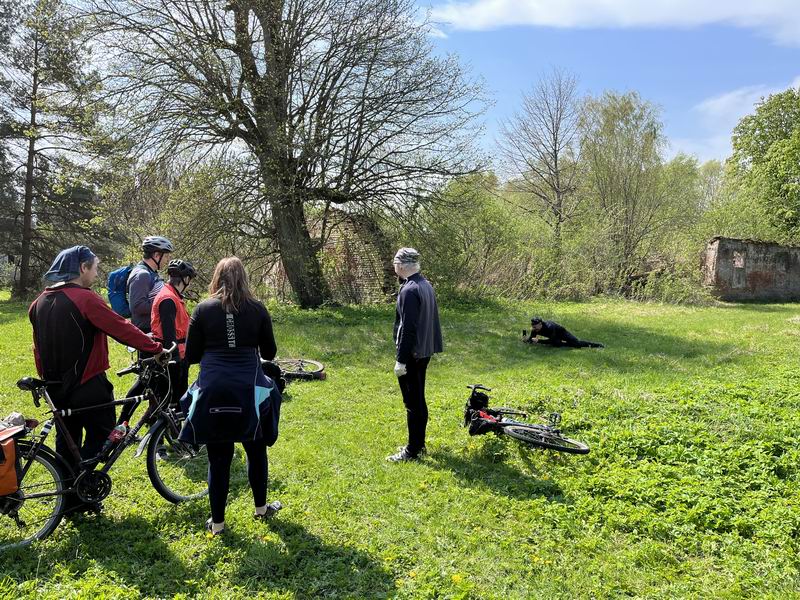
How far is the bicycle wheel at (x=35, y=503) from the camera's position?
323cm

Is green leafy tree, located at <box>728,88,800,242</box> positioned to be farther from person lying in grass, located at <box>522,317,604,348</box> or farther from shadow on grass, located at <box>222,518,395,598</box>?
shadow on grass, located at <box>222,518,395,598</box>

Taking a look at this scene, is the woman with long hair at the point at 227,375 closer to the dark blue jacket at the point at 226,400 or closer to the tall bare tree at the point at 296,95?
the dark blue jacket at the point at 226,400

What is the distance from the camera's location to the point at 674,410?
552 cm

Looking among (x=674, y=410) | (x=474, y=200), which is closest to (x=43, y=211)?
(x=474, y=200)

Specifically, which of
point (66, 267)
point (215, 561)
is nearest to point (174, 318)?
point (66, 267)

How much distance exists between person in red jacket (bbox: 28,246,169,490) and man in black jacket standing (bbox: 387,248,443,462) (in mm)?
2138

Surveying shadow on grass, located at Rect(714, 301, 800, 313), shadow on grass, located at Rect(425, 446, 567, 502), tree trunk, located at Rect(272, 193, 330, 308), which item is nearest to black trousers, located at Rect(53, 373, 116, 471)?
shadow on grass, located at Rect(425, 446, 567, 502)

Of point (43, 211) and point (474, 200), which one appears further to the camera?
point (43, 211)

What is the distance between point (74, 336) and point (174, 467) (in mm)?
1617

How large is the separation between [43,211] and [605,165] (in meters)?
25.2

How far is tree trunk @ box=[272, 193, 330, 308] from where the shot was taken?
13398 millimetres

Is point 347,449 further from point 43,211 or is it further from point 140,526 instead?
point 43,211

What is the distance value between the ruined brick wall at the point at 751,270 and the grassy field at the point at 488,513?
1602 cm

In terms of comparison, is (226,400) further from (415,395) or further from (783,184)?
(783,184)
